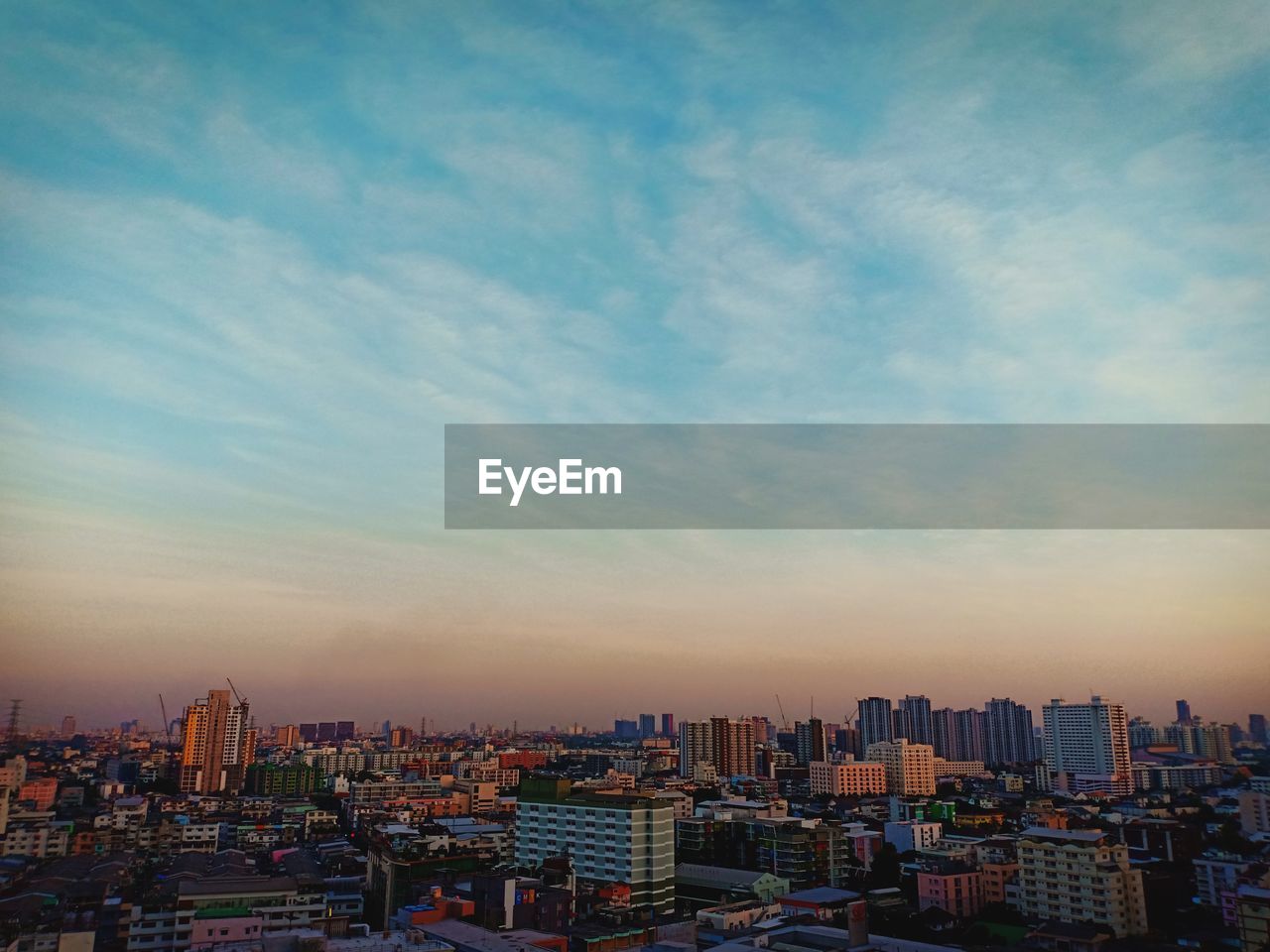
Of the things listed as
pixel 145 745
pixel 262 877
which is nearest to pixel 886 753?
pixel 145 745

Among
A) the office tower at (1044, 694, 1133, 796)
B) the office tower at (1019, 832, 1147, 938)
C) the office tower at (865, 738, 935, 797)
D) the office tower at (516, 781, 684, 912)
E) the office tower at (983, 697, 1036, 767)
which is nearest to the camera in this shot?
the office tower at (1019, 832, 1147, 938)

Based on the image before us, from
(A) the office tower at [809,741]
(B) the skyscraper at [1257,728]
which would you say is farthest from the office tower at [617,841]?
(A) the office tower at [809,741]

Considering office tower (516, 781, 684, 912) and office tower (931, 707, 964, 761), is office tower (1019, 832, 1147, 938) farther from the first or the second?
office tower (931, 707, 964, 761)

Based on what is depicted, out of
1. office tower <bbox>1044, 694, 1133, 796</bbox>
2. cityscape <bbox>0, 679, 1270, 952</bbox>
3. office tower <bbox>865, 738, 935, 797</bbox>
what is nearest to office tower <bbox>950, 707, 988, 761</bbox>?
office tower <bbox>1044, 694, 1133, 796</bbox>

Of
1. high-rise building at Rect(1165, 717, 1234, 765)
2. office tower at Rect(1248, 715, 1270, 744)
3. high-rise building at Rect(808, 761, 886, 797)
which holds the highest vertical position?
office tower at Rect(1248, 715, 1270, 744)

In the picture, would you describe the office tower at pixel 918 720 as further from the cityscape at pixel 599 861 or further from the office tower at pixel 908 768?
the cityscape at pixel 599 861

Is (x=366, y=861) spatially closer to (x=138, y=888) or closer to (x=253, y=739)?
(x=138, y=888)
